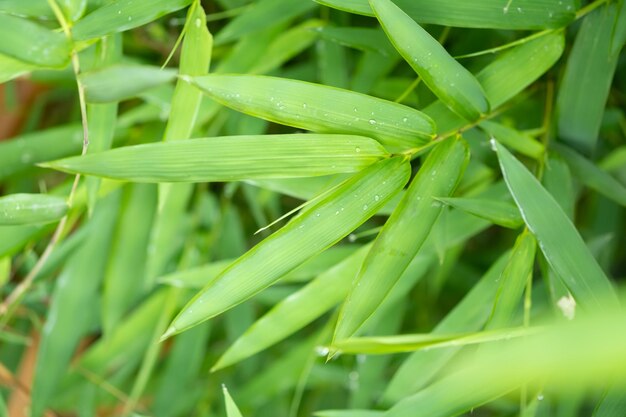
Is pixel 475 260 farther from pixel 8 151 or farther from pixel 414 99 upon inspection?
pixel 8 151

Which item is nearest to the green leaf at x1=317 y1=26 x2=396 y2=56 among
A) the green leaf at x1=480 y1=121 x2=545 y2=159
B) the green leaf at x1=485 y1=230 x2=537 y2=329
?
the green leaf at x1=480 y1=121 x2=545 y2=159

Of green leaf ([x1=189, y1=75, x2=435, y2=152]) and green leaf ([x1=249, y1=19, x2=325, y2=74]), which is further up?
green leaf ([x1=249, y1=19, x2=325, y2=74])

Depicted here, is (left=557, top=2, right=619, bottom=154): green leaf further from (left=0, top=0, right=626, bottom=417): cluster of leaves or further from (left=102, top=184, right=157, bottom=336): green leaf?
(left=102, top=184, right=157, bottom=336): green leaf

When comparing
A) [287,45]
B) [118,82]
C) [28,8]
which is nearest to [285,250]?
[118,82]

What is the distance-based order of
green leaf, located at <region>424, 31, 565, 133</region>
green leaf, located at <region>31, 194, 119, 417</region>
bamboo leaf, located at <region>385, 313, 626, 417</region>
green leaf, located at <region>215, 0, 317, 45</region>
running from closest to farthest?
1. bamboo leaf, located at <region>385, 313, 626, 417</region>
2. green leaf, located at <region>424, 31, 565, 133</region>
3. green leaf, located at <region>215, 0, 317, 45</region>
4. green leaf, located at <region>31, 194, 119, 417</region>

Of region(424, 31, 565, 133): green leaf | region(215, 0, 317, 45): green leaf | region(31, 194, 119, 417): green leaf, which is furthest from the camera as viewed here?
region(31, 194, 119, 417): green leaf

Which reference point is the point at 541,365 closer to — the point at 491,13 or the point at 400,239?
the point at 400,239

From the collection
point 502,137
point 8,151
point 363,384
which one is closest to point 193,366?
point 363,384
